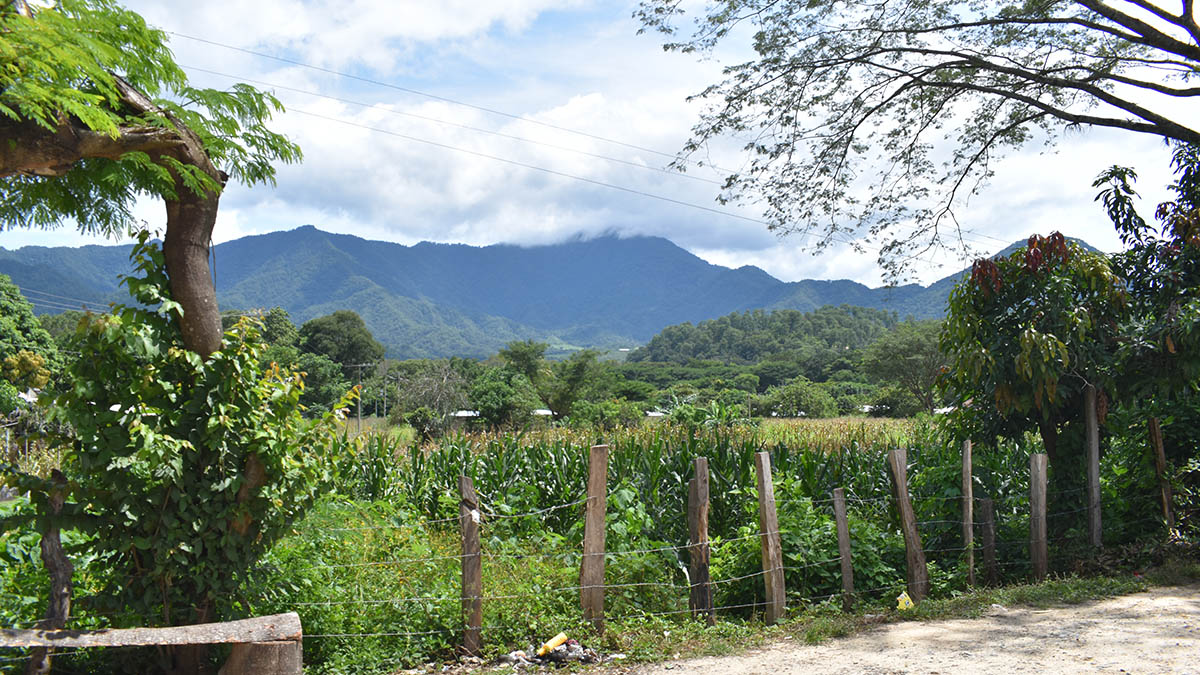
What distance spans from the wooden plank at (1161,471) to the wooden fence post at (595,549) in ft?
20.3

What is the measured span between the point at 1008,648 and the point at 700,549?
231 cm

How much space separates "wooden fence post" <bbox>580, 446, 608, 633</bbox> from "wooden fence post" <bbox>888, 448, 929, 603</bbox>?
9.58ft

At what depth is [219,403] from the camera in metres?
4.60

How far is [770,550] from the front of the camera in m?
6.82

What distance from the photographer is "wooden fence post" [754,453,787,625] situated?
676 centimetres

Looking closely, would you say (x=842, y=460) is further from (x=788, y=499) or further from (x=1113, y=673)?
(x=1113, y=673)

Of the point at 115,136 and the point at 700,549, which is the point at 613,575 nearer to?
the point at 700,549

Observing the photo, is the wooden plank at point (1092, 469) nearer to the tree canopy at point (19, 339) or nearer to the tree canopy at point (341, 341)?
the tree canopy at point (19, 339)

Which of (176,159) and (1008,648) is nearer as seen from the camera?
(176,159)

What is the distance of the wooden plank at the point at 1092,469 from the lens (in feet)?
26.8

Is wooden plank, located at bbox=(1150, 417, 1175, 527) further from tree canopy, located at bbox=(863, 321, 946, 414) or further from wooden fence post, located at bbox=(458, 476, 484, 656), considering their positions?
tree canopy, located at bbox=(863, 321, 946, 414)

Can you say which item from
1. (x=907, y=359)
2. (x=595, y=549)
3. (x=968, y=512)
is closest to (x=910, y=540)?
(x=968, y=512)

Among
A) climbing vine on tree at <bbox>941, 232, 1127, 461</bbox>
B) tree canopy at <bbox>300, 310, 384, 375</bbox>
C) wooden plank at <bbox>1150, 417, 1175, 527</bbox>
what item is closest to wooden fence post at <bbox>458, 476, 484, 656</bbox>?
climbing vine on tree at <bbox>941, 232, 1127, 461</bbox>

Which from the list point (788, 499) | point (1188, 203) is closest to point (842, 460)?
point (788, 499)
